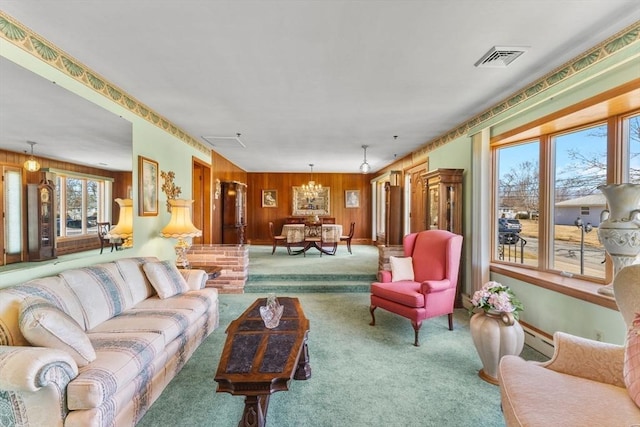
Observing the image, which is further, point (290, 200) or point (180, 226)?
point (290, 200)

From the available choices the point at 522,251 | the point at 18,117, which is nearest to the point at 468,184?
the point at 522,251

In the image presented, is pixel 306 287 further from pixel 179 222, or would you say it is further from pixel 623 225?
pixel 623 225

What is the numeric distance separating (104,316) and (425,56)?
3.20m

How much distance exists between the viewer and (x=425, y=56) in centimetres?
232

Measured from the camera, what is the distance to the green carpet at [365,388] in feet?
6.19

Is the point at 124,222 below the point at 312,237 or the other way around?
the other way around

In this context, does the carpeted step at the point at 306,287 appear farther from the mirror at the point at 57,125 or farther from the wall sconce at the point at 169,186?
the mirror at the point at 57,125

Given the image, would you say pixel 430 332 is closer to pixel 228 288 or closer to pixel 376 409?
pixel 376 409

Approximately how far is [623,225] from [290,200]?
7.80 meters

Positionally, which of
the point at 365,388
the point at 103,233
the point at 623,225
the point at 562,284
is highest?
the point at 623,225

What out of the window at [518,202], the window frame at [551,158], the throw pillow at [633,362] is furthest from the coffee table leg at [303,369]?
the window at [518,202]

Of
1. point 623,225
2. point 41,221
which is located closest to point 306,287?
point 41,221

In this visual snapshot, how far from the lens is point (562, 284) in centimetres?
267

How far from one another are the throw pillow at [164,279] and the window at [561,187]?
372 cm
